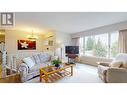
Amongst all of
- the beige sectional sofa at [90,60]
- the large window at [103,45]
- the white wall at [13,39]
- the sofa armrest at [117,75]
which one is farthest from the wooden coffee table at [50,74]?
the white wall at [13,39]

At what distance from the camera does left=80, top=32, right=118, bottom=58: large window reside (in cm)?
458

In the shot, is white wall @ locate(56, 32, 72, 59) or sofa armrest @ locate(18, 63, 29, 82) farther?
white wall @ locate(56, 32, 72, 59)

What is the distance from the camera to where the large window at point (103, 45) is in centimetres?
458

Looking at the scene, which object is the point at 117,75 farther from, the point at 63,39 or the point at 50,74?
the point at 63,39

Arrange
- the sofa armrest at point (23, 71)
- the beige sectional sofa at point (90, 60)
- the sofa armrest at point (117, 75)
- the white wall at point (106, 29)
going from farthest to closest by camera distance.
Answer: the beige sectional sofa at point (90, 60) < the white wall at point (106, 29) < the sofa armrest at point (23, 71) < the sofa armrest at point (117, 75)

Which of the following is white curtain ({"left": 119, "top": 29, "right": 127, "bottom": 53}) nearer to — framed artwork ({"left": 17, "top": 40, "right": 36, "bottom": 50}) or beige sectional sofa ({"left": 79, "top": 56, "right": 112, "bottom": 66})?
beige sectional sofa ({"left": 79, "top": 56, "right": 112, "bottom": 66})

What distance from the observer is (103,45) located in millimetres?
4914

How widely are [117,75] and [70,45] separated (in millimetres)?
4089

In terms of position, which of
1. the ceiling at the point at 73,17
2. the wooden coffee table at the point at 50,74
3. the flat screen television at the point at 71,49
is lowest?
the wooden coffee table at the point at 50,74

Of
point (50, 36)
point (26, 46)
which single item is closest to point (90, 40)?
point (50, 36)

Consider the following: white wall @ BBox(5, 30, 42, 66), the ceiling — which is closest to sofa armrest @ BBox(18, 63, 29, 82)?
the ceiling

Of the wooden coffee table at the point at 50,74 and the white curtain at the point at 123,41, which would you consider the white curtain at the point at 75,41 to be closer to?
the white curtain at the point at 123,41
